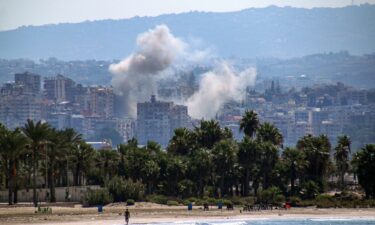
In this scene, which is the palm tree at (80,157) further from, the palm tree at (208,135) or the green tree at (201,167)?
the palm tree at (208,135)

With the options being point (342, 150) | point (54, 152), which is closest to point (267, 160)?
point (342, 150)

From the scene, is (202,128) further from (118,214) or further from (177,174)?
(118,214)

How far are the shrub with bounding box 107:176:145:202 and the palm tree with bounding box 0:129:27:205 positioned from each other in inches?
400

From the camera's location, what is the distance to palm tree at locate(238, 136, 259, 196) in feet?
393

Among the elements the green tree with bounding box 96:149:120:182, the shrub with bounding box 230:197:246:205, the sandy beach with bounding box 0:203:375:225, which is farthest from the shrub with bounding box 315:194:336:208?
the green tree with bounding box 96:149:120:182

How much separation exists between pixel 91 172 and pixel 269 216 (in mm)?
37239

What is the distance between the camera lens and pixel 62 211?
3812 inches

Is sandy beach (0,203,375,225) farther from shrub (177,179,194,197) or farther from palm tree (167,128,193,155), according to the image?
palm tree (167,128,193,155)

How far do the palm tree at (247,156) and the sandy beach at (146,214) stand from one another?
1606 cm

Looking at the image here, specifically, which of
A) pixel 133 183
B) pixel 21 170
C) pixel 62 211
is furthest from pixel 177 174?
pixel 62 211

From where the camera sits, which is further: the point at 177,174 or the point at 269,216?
the point at 177,174

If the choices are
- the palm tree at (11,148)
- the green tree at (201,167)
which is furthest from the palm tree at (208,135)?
the palm tree at (11,148)

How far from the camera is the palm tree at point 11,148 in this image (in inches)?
4028

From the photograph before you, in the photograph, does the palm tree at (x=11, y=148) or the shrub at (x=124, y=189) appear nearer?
the palm tree at (x=11, y=148)
